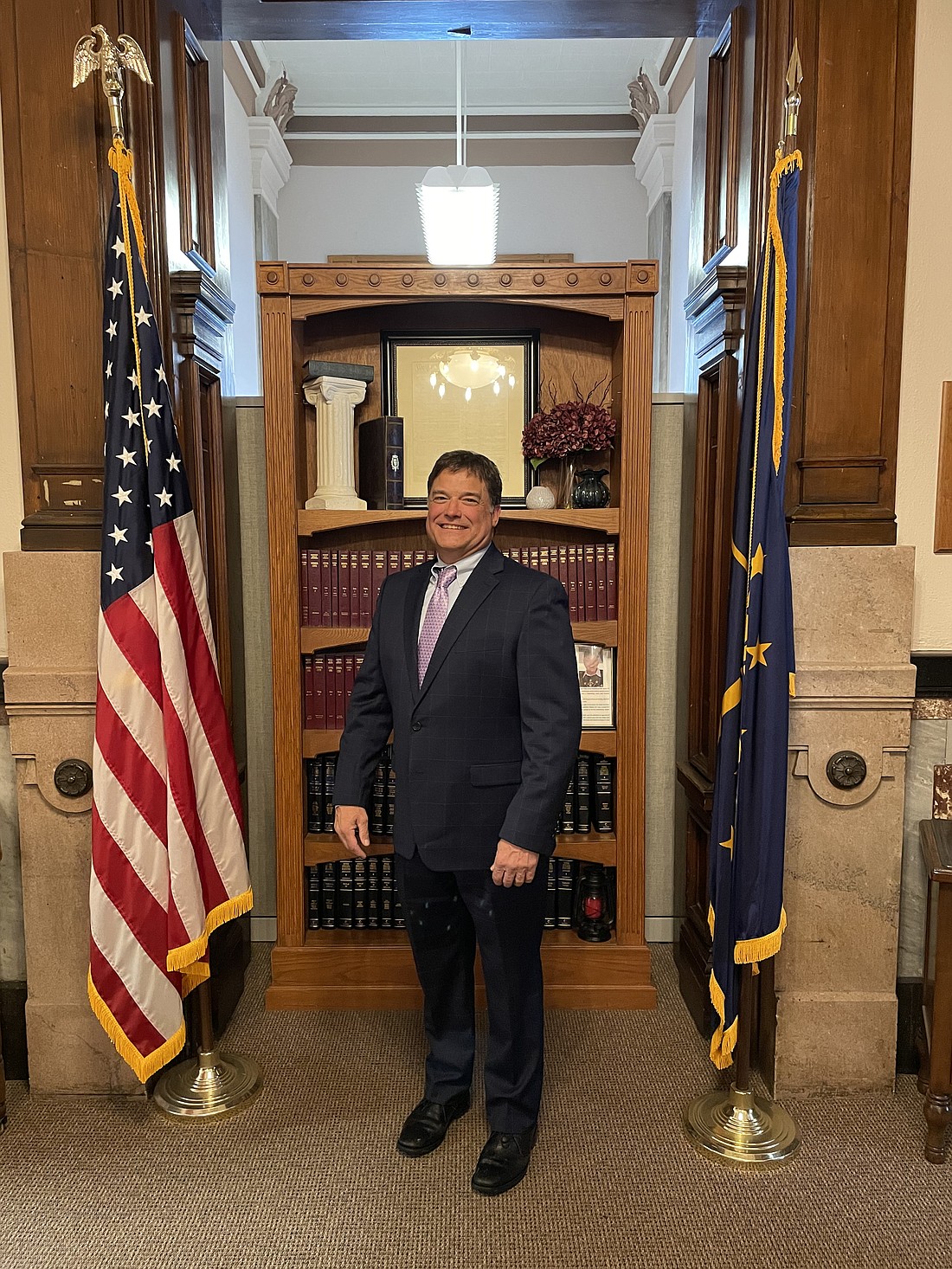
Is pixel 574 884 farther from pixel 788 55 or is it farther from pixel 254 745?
pixel 788 55

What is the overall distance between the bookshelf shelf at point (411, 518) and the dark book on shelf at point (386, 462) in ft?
0.33

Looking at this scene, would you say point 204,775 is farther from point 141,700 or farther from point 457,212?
point 457,212

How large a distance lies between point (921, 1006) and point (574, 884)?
3.78 ft

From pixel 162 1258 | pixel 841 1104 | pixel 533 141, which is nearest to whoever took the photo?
pixel 162 1258

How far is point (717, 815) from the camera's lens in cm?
249

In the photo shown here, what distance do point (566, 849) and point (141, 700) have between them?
1.50 m

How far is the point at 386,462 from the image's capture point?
3227 mm

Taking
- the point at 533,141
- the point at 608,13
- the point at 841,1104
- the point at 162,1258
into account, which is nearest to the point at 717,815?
the point at 841,1104

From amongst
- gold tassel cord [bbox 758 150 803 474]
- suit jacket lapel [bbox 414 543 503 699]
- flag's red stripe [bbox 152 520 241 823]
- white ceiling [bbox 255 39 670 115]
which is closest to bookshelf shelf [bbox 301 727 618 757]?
flag's red stripe [bbox 152 520 241 823]

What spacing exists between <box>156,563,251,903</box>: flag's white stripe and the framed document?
1146 mm

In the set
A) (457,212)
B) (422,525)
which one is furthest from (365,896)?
(457,212)

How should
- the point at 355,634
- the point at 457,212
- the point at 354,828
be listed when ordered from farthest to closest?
the point at 457,212, the point at 355,634, the point at 354,828

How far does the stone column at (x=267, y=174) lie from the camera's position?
5.91 m

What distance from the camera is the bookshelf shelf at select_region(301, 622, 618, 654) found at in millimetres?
3164
